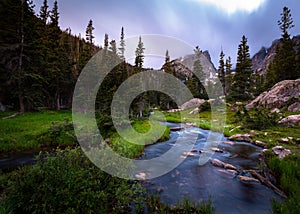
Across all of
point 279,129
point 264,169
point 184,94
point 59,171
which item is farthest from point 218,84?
point 59,171

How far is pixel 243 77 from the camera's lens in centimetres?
4747

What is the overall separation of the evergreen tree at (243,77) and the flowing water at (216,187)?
133 ft

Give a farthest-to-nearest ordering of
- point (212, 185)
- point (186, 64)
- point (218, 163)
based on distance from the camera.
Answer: point (186, 64), point (218, 163), point (212, 185)

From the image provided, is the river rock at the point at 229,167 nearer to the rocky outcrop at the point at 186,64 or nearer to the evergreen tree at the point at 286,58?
the evergreen tree at the point at 286,58

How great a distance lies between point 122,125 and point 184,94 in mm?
48504

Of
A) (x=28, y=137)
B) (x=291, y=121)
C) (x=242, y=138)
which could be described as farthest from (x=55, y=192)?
(x=291, y=121)

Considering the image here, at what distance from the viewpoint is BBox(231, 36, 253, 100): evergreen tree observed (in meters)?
47.7

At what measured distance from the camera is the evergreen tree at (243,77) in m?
47.7

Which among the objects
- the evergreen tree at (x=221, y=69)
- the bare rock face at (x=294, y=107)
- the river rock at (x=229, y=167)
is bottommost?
the river rock at (x=229, y=167)

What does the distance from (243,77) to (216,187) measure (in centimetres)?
4715

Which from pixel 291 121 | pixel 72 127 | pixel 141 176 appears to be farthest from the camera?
pixel 291 121

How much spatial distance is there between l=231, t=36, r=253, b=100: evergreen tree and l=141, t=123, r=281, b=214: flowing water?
4063 cm

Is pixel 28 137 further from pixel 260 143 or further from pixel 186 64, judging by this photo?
pixel 186 64

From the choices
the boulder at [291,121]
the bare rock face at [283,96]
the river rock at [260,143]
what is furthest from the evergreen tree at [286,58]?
the river rock at [260,143]
